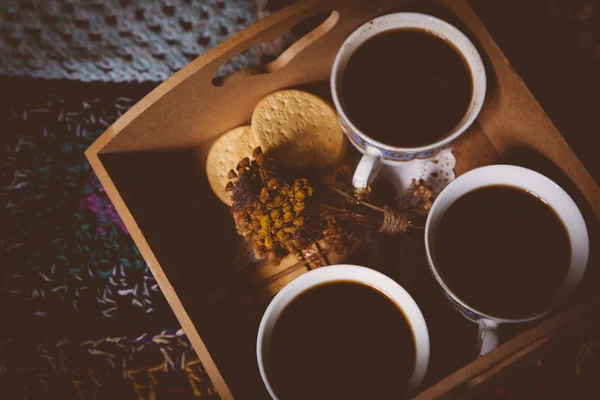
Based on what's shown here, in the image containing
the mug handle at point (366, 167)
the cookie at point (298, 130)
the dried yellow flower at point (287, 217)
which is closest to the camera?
the dried yellow flower at point (287, 217)

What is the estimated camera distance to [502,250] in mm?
903

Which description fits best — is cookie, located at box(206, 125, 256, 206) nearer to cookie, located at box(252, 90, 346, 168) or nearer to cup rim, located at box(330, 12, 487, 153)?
cookie, located at box(252, 90, 346, 168)

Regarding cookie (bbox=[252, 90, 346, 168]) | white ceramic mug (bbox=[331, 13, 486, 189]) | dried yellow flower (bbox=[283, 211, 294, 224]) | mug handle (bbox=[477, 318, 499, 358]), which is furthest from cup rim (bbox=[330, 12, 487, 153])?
mug handle (bbox=[477, 318, 499, 358])

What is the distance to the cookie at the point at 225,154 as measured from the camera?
→ 3.54ft

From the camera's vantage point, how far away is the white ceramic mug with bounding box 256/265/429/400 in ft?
2.77

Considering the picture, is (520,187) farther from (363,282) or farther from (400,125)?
(363,282)

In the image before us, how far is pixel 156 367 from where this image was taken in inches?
44.3

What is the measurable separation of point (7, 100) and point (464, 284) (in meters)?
1.27

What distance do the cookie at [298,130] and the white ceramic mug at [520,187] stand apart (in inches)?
11.1

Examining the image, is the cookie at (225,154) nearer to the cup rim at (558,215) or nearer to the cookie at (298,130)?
the cookie at (298,130)

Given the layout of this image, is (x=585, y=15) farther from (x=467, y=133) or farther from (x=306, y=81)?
(x=306, y=81)

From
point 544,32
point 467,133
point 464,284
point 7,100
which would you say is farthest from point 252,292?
point 544,32

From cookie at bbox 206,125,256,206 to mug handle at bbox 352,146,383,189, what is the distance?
285mm

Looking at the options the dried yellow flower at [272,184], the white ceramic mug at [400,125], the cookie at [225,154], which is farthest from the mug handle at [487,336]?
the cookie at [225,154]
